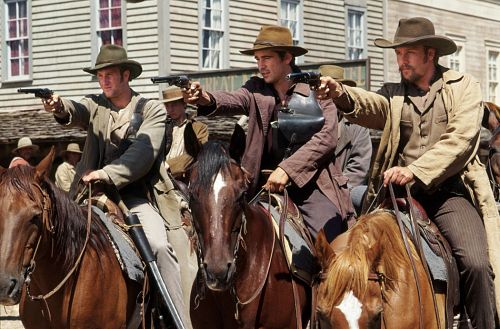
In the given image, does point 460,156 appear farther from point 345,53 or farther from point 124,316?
point 345,53

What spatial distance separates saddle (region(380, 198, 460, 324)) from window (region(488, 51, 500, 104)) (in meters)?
28.3

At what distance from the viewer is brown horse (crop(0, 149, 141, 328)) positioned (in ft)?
21.4

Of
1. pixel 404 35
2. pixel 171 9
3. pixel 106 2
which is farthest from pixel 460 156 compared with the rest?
pixel 106 2

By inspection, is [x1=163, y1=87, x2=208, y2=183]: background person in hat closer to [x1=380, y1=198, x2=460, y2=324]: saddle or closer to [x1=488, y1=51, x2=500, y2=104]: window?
[x1=380, y1=198, x2=460, y2=324]: saddle

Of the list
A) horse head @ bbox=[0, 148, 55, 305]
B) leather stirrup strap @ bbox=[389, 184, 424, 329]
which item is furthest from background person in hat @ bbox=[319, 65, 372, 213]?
horse head @ bbox=[0, 148, 55, 305]

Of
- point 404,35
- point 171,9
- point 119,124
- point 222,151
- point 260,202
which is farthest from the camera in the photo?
point 171,9

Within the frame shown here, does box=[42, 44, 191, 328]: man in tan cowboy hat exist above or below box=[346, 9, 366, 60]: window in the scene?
below

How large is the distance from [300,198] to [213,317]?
1427 mm

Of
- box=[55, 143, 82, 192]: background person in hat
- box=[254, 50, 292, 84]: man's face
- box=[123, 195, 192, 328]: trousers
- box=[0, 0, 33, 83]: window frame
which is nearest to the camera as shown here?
box=[254, 50, 292, 84]: man's face

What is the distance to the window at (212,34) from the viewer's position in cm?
2523

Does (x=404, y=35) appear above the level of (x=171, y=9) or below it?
below

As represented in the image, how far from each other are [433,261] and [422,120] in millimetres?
1122

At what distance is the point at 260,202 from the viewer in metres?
7.62

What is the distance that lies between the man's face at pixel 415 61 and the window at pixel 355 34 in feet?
Result: 73.3
